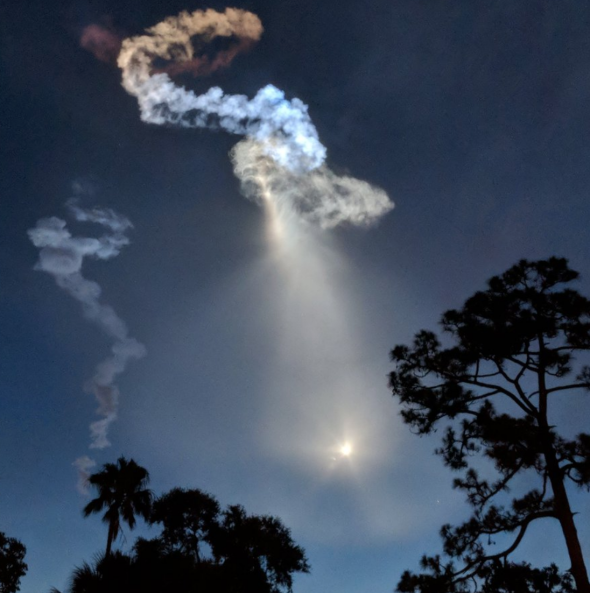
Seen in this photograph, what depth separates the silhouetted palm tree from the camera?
27.0 meters

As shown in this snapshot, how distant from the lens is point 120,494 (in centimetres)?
2777

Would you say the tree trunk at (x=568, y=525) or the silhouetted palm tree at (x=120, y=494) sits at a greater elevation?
the silhouetted palm tree at (x=120, y=494)

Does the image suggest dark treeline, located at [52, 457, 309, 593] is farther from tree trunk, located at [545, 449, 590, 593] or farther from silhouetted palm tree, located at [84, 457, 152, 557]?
tree trunk, located at [545, 449, 590, 593]

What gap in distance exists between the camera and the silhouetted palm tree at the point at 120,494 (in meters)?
27.0

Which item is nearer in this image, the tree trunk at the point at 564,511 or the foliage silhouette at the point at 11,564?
the tree trunk at the point at 564,511

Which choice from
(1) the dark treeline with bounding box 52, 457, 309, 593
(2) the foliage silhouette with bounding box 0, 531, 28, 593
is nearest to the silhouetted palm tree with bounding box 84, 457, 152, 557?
(1) the dark treeline with bounding box 52, 457, 309, 593

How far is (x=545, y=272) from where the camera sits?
16047 millimetres

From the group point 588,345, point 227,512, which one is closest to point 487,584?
point 588,345

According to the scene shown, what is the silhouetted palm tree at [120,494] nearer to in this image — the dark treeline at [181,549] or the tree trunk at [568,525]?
the dark treeline at [181,549]

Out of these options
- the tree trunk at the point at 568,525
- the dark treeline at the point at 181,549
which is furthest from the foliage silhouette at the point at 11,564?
the tree trunk at the point at 568,525

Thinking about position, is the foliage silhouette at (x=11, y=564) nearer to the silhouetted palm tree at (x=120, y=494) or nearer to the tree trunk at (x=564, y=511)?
the silhouetted palm tree at (x=120, y=494)

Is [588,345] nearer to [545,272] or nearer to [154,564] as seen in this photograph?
[545,272]

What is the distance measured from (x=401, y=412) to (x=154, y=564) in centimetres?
955

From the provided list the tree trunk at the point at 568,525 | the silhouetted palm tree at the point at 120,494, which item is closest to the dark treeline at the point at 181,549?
the silhouetted palm tree at the point at 120,494
